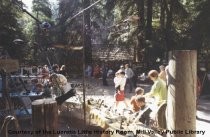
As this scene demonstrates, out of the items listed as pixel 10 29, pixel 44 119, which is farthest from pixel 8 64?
pixel 10 29

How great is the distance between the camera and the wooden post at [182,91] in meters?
3.12

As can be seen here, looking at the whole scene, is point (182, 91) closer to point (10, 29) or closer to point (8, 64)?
point (8, 64)

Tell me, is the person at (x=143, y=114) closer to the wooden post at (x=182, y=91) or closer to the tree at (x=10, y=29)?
the wooden post at (x=182, y=91)

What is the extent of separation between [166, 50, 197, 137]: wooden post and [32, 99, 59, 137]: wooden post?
1.13 m

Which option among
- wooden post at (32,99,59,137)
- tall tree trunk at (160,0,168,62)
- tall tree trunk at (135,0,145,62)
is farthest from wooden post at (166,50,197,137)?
tall tree trunk at (135,0,145,62)

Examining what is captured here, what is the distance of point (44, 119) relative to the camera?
12.2ft

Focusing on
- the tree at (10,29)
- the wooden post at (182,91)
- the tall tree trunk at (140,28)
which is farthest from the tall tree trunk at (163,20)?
the wooden post at (182,91)

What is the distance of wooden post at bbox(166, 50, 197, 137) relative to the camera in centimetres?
312

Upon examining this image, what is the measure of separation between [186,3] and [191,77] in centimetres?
3304

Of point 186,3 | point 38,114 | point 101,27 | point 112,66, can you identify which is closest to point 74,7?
point 101,27

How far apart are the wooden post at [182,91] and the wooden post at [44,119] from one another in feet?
3.72

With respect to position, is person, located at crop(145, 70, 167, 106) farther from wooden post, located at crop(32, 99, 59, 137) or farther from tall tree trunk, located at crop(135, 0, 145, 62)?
tall tree trunk, located at crop(135, 0, 145, 62)

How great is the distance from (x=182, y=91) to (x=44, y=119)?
135 cm

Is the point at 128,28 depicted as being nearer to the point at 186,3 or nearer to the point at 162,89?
the point at 186,3
